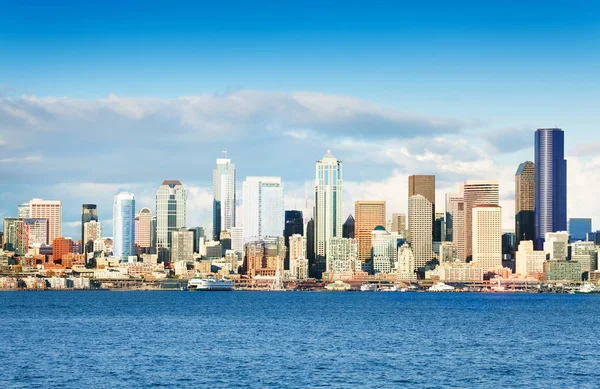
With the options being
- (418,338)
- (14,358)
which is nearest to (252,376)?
(14,358)

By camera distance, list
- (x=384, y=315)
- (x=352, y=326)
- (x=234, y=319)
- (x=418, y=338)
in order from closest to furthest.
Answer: (x=418, y=338) → (x=352, y=326) → (x=234, y=319) → (x=384, y=315)

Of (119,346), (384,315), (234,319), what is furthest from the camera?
(384,315)

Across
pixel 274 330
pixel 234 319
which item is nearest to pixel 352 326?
pixel 274 330

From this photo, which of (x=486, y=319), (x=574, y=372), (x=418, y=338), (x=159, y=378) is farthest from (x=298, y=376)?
(x=486, y=319)

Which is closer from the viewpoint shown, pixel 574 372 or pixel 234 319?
Result: pixel 574 372

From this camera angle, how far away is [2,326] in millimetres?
111812

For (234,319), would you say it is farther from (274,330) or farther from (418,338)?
(418,338)

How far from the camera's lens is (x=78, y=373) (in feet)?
224

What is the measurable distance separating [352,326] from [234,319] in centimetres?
2124

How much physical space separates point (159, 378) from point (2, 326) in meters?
51.2

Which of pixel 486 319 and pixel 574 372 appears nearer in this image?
pixel 574 372

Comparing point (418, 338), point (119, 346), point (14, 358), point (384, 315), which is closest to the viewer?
point (14, 358)

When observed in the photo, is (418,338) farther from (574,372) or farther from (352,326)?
(574,372)

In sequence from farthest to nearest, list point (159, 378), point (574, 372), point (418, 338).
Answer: point (418, 338) → point (574, 372) → point (159, 378)
